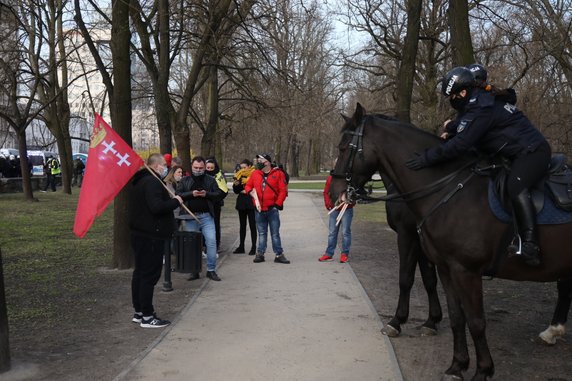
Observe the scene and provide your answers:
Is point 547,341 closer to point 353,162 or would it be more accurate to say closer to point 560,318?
point 560,318

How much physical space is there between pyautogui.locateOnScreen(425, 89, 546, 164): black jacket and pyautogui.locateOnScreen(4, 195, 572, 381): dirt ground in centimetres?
202

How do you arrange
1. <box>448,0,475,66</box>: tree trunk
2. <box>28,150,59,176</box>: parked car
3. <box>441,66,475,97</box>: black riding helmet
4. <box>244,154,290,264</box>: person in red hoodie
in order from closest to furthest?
<box>441,66,475,97</box>: black riding helmet → <box>244,154,290,264</box>: person in red hoodie → <box>448,0,475,66</box>: tree trunk → <box>28,150,59,176</box>: parked car

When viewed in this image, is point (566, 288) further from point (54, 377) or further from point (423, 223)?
point (54, 377)

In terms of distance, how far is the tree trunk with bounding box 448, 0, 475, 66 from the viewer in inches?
436

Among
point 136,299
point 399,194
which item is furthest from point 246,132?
point 399,194

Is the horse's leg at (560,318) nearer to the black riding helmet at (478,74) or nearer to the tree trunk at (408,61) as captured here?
the black riding helmet at (478,74)

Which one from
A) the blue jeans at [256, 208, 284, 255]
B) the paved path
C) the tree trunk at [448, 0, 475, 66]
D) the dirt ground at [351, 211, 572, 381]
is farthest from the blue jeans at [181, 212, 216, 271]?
the tree trunk at [448, 0, 475, 66]

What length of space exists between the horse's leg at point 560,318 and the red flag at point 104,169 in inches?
199

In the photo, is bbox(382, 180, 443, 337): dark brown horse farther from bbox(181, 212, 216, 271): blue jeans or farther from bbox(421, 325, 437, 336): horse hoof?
bbox(181, 212, 216, 271): blue jeans

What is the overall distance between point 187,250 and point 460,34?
7014 mm

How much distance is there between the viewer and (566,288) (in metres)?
5.88

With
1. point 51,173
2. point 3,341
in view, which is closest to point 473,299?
point 3,341

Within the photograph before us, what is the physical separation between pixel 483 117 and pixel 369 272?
5782mm

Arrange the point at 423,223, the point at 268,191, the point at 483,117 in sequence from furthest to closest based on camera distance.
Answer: the point at 268,191 < the point at 423,223 < the point at 483,117
